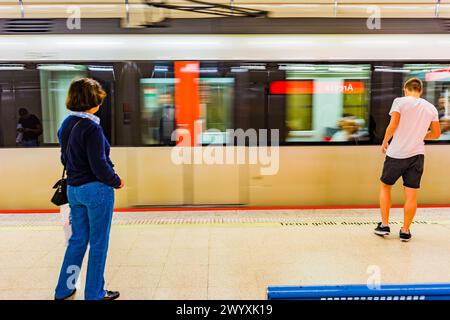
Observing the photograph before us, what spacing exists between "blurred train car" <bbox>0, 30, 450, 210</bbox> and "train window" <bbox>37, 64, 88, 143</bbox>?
0.01 m

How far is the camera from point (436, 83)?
5449 mm

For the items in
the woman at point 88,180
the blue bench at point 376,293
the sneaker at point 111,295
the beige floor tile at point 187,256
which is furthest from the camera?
the beige floor tile at point 187,256

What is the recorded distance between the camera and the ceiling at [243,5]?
533cm

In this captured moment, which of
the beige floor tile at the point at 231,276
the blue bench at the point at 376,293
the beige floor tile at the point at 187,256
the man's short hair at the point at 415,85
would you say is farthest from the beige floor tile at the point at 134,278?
the man's short hair at the point at 415,85

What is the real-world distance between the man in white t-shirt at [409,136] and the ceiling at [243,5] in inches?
73.2

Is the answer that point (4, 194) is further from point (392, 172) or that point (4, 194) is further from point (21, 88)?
point (392, 172)

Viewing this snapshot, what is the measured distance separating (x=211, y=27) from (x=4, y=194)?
11.6 feet

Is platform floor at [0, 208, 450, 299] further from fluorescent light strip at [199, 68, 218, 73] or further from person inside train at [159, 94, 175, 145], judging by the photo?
fluorescent light strip at [199, 68, 218, 73]

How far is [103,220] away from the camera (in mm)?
2885

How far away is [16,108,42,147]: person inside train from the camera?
17.4ft

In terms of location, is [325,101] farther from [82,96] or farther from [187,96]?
[82,96]

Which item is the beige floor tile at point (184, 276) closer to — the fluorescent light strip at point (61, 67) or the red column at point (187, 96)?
the red column at point (187, 96)

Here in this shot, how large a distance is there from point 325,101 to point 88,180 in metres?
3.56
